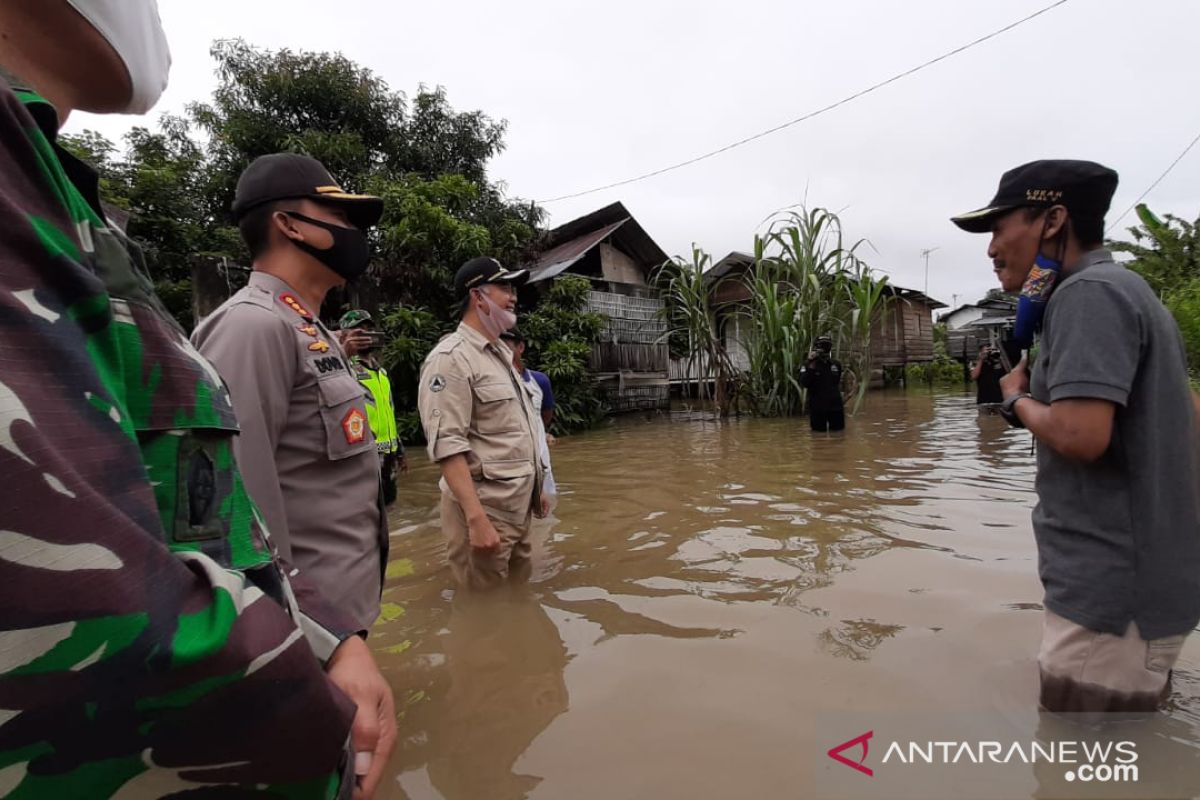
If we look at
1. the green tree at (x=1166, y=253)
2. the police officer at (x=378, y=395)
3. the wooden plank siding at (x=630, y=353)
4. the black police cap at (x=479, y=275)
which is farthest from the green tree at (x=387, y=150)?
the green tree at (x=1166, y=253)

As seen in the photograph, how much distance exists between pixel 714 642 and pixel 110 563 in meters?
2.27

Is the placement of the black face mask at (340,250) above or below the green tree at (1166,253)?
below

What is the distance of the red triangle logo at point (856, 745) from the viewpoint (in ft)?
5.45

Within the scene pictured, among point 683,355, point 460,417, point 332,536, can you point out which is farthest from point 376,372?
point 683,355

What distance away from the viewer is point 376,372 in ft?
15.6

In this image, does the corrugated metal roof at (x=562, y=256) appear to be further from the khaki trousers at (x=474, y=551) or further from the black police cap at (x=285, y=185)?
the black police cap at (x=285, y=185)

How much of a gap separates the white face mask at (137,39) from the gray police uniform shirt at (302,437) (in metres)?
0.63

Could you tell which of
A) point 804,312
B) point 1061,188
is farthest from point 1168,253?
point 1061,188

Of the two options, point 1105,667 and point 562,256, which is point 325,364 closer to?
point 1105,667

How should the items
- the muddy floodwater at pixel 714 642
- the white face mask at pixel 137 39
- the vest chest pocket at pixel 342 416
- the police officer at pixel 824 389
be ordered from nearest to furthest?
1. the white face mask at pixel 137 39
2. the vest chest pocket at pixel 342 416
3. the muddy floodwater at pixel 714 642
4. the police officer at pixel 824 389

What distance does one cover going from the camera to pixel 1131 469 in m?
1.47

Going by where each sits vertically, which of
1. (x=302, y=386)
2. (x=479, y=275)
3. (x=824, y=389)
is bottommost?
(x=824, y=389)

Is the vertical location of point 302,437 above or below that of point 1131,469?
above

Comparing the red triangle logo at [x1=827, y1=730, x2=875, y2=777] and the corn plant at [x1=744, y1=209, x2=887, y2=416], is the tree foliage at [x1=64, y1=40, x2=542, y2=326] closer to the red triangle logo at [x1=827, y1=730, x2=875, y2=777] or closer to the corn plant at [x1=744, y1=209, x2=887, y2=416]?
the corn plant at [x1=744, y1=209, x2=887, y2=416]
